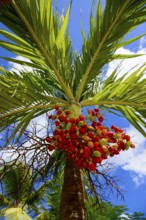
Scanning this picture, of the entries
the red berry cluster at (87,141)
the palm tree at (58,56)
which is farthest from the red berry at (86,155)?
the palm tree at (58,56)

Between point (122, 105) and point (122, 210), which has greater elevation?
point (122, 210)

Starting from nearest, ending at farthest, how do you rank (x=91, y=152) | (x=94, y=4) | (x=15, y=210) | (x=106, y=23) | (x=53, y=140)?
(x=91, y=152), (x=53, y=140), (x=106, y=23), (x=94, y=4), (x=15, y=210)

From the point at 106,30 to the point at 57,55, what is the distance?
0.68 m

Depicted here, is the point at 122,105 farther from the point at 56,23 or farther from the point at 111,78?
the point at 56,23

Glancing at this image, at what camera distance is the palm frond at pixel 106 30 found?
3928 mm

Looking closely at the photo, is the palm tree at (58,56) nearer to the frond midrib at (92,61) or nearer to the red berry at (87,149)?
the frond midrib at (92,61)

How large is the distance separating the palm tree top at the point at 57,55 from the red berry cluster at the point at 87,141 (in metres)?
0.83

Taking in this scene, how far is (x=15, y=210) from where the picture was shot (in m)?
11.8

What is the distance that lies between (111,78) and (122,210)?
333 inches

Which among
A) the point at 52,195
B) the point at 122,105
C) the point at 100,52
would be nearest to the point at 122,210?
the point at 52,195

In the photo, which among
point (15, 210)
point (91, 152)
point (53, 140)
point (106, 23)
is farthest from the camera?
point (15, 210)

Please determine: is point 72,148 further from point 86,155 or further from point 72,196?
point 72,196

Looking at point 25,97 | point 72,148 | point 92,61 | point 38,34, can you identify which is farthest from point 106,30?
point 72,148

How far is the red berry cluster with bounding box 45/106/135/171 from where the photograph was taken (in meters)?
2.99
